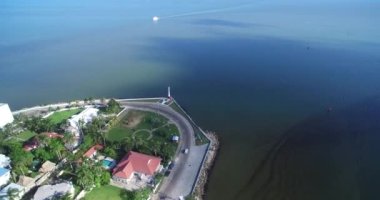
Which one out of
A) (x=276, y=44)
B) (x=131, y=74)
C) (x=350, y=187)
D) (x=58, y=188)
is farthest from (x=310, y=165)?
(x=276, y=44)

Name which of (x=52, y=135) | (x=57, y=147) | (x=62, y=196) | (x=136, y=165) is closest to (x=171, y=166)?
(x=136, y=165)

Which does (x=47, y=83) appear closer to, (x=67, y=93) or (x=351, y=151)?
(x=67, y=93)

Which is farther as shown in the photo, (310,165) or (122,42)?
(122,42)

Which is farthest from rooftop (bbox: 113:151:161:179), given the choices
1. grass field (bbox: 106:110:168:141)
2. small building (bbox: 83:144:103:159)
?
grass field (bbox: 106:110:168:141)

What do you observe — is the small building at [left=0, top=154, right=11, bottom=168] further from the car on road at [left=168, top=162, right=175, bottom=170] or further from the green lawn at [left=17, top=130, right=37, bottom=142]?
the car on road at [left=168, top=162, right=175, bottom=170]

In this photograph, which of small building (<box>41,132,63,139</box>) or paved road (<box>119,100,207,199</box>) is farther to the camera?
small building (<box>41,132,63,139</box>)

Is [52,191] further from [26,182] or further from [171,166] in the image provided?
[171,166]
